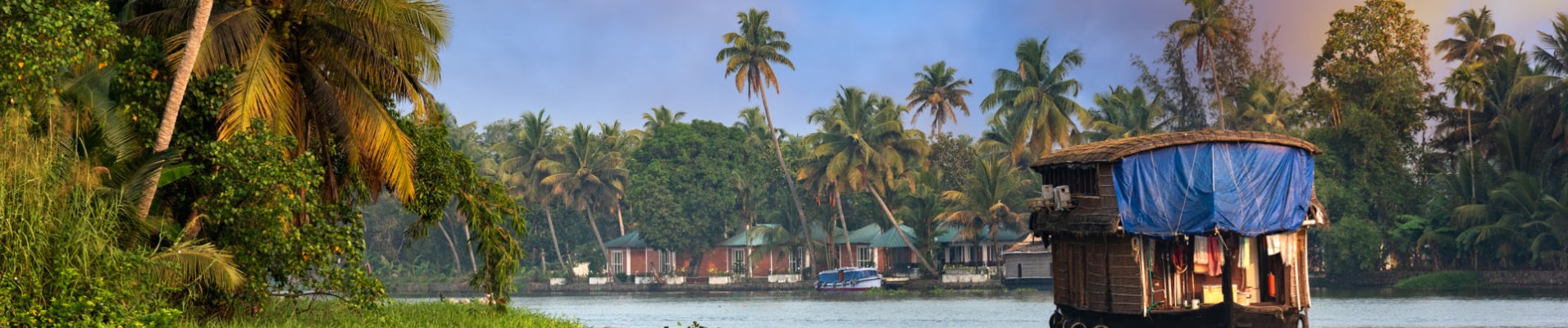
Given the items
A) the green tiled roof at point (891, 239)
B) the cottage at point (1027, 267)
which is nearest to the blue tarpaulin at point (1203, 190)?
the cottage at point (1027, 267)

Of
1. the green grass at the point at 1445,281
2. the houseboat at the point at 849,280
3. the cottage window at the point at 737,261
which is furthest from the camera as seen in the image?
the cottage window at the point at 737,261

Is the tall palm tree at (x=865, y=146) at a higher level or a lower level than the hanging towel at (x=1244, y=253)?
higher

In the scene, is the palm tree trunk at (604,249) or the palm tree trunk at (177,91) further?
the palm tree trunk at (604,249)

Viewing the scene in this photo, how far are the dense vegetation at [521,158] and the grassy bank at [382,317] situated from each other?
8.6 inches

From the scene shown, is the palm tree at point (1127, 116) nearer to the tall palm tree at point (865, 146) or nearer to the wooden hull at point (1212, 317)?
the tall palm tree at point (865, 146)

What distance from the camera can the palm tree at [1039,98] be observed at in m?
60.2

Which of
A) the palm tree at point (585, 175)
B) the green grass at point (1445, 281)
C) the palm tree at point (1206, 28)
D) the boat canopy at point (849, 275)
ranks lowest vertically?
the green grass at point (1445, 281)

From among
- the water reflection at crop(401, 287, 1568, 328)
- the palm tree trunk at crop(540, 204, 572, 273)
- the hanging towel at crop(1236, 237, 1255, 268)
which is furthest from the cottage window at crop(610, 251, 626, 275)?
the hanging towel at crop(1236, 237, 1255, 268)

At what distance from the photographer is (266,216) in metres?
16.5

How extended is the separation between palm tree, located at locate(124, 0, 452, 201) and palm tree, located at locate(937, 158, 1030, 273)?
40.6 meters

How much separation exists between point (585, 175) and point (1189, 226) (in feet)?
174

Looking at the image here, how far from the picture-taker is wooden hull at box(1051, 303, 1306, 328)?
23188mm

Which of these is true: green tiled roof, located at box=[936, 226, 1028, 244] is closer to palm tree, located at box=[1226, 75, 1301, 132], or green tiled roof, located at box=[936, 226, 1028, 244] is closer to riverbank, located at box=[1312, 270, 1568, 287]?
palm tree, located at box=[1226, 75, 1301, 132]

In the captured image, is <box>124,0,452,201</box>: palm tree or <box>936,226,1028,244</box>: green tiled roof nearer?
<box>124,0,452,201</box>: palm tree
